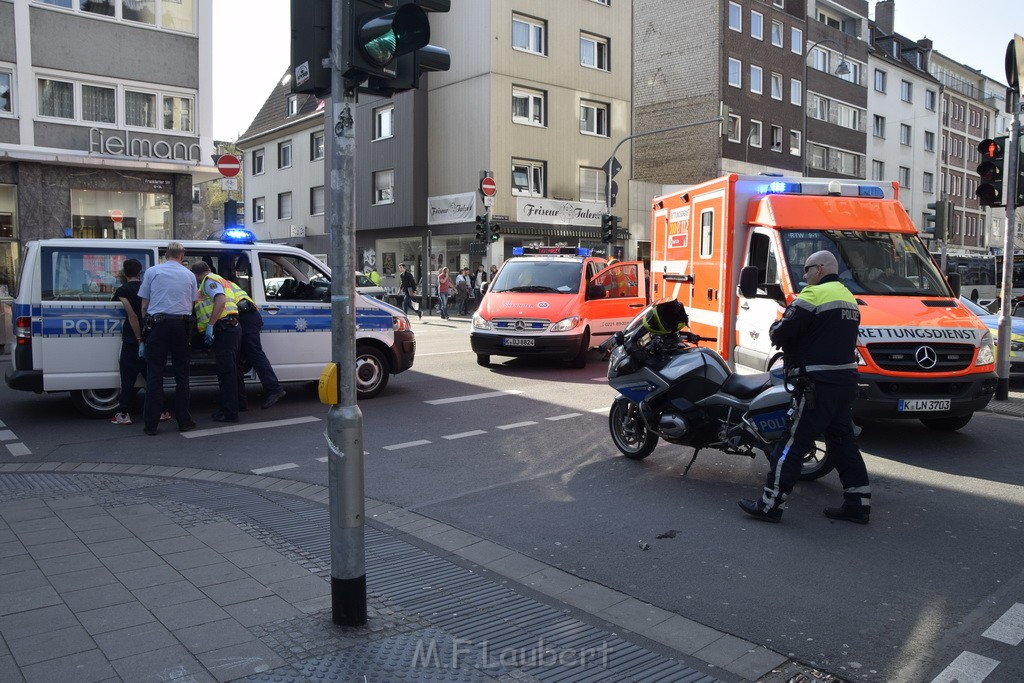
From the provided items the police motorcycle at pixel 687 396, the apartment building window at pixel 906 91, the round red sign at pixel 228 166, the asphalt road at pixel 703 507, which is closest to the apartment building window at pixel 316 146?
the round red sign at pixel 228 166

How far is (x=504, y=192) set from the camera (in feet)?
106

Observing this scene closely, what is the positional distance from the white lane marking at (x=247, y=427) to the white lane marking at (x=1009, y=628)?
7040 mm

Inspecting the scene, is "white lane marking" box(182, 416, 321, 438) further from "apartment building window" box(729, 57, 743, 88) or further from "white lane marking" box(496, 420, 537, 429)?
"apartment building window" box(729, 57, 743, 88)

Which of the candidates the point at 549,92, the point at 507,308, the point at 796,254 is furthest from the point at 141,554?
the point at 549,92

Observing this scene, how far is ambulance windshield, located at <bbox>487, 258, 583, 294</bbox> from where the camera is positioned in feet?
48.6

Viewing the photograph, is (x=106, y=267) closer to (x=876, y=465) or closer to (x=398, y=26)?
(x=398, y=26)

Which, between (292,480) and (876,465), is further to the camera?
(876,465)

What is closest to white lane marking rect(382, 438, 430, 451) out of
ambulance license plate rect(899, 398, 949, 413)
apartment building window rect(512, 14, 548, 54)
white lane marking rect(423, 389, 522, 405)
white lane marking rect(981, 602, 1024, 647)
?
white lane marking rect(423, 389, 522, 405)

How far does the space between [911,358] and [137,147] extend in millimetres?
18908

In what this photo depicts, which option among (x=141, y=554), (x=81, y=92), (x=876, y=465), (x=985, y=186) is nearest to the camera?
(x=141, y=554)

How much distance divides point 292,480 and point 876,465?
5062 millimetres

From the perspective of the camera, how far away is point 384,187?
1462 inches

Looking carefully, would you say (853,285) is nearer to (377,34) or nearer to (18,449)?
(377,34)

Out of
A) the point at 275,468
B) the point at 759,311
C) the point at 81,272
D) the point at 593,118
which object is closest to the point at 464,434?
the point at 275,468
